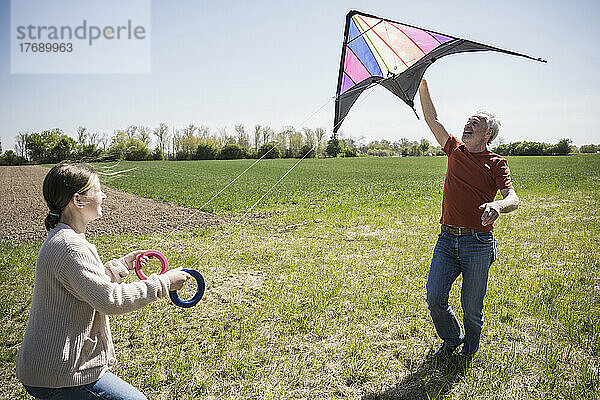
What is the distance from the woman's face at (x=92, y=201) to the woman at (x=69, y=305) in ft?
0.07

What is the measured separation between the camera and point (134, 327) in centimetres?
477

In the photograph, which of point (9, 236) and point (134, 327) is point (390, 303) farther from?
point (9, 236)

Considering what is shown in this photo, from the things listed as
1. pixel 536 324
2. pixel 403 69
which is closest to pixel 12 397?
pixel 403 69

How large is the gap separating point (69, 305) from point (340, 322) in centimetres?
339

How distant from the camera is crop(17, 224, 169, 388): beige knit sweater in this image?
1958mm

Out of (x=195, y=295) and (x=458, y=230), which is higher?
(x=458, y=230)

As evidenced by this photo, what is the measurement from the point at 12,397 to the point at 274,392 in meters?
2.22

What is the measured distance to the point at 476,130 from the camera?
3590 millimetres

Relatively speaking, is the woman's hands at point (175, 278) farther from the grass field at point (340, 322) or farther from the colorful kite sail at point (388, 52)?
the colorful kite sail at point (388, 52)

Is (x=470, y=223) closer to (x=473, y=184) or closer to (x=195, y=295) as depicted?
(x=473, y=184)

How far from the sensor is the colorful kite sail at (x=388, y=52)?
4461 millimetres

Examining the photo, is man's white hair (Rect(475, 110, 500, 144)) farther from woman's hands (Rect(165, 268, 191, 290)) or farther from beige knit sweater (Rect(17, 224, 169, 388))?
beige knit sweater (Rect(17, 224, 169, 388))

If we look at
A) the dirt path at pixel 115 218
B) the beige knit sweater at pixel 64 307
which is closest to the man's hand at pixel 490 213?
the beige knit sweater at pixel 64 307

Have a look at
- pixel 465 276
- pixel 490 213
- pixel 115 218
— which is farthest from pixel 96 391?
pixel 115 218
